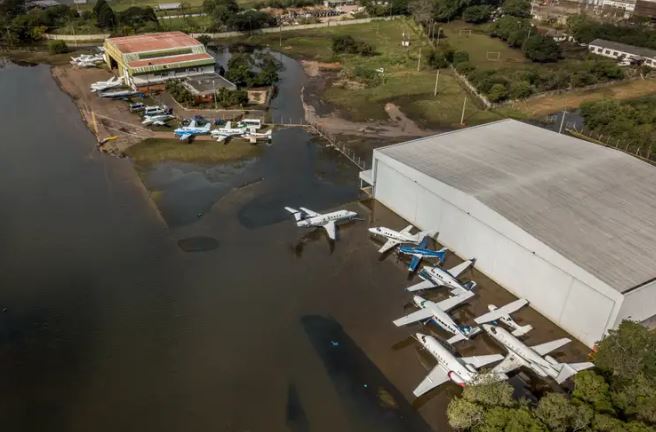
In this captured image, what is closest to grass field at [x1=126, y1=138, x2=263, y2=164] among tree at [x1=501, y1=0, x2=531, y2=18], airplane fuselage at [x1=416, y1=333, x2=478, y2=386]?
airplane fuselage at [x1=416, y1=333, x2=478, y2=386]

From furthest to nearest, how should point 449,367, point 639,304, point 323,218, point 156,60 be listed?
point 156,60 → point 323,218 → point 639,304 → point 449,367

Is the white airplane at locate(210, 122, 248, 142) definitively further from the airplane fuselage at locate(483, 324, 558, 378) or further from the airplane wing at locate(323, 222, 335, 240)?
the airplane fuselage at locate(483, 324, 558, 378)

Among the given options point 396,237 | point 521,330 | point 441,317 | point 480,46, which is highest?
point 480,46

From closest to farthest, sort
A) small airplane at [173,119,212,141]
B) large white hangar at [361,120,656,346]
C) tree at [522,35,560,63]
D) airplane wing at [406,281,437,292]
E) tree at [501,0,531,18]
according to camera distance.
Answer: large white hangar at [361,120,656,346]
airplane wing at [406,281,437,292]
small airplane at [173,119,212,141]
tree at [522,35,560,63]
tree at [501,0,531,18]

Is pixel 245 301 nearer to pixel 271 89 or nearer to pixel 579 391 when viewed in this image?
pixel 579 391

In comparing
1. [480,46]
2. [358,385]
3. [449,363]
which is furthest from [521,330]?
[480,46]

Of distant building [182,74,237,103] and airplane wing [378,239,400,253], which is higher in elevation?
distant building [182,74,237,103]

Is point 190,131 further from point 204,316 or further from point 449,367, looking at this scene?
point 449,367

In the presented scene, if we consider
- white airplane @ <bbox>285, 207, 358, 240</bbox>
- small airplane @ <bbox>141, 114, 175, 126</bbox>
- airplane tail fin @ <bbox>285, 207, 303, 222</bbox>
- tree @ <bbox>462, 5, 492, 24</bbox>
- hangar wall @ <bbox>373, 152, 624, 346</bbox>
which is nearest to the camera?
hangar wall @ <bbox>373, 152, 624, 346</bbox>
